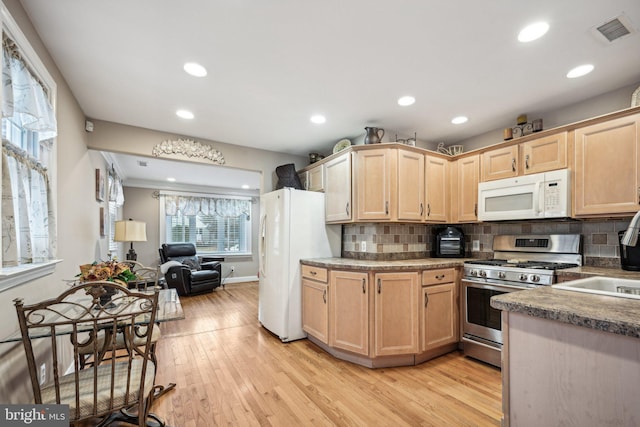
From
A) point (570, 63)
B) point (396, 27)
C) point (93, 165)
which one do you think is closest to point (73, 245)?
point (93, 165)

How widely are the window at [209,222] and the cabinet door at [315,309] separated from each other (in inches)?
167

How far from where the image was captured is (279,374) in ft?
7.77

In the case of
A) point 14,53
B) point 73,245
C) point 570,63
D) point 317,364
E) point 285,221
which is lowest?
point 317,364

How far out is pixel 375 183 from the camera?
9.50ft

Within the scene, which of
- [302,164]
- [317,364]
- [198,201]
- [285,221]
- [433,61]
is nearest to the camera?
[433,61]

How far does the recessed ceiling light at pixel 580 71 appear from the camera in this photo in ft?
6.45

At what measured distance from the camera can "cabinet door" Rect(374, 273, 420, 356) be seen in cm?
246

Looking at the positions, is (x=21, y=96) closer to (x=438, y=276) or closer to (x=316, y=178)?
(x=316, y=178)

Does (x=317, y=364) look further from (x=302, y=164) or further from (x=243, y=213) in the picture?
(x=243, y=213)

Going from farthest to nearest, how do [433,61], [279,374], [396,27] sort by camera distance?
[279,374]
[433,61]
[396,27]

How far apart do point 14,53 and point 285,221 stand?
88.8 inches

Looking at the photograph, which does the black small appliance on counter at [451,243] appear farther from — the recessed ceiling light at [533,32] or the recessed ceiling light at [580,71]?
the recessed ceiling light at [533,32]

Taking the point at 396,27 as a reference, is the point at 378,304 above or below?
below

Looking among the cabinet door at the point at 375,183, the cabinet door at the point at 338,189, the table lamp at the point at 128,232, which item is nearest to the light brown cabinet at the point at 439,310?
the cabinet door at the point at 375,183
